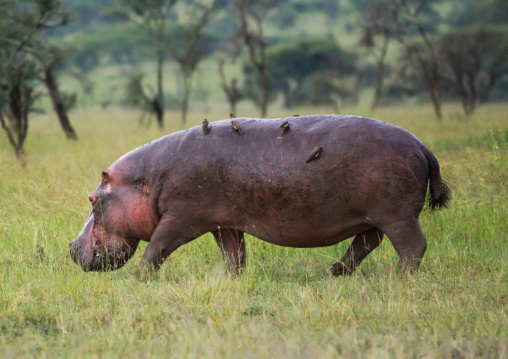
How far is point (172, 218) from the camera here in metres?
4.85

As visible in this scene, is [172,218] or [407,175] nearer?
[407,175]

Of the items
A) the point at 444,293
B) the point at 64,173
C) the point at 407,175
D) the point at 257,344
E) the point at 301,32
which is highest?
the point at 407,175

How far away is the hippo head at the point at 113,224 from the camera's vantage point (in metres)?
5.05

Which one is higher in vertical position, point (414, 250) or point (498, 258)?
point (414, 250)

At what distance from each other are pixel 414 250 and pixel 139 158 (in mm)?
1962

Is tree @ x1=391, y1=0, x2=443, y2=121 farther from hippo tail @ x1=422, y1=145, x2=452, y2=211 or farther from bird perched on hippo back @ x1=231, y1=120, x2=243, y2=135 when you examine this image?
bird perched on hippo back @ x1=231, y1=120, x2=243, y2=135

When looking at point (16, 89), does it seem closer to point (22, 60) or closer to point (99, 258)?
point (22, 60)

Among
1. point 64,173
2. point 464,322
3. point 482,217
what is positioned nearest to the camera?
point 464,322

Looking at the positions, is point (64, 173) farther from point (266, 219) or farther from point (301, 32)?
point (301, 32)

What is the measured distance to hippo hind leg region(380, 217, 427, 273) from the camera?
4542 mm

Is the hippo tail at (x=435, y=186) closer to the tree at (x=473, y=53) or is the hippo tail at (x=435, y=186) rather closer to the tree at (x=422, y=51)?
the tree at (x=422, y=51)

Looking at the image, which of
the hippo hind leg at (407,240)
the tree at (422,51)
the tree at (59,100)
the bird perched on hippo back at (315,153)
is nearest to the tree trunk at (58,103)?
the tree at (59,100)

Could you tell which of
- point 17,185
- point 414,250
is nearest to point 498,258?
point 414,250

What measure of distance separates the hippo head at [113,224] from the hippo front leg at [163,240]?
205 mm
